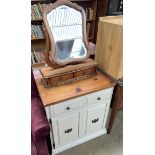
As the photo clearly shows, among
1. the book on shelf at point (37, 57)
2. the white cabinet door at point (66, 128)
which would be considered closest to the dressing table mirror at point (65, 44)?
the white cabinet door at point (66, 128)

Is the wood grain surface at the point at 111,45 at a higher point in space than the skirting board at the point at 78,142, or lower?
higher

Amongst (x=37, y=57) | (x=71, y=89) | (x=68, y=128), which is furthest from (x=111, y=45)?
(x=37, y=57)

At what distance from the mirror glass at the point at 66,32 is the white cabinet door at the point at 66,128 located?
47 centimetres

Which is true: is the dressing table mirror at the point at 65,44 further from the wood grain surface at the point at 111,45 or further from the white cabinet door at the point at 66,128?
the white cabinet door at the point at 66,128

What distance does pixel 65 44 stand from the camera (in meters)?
1.12

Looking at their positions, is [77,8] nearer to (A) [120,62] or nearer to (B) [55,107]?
(A) [120,62]

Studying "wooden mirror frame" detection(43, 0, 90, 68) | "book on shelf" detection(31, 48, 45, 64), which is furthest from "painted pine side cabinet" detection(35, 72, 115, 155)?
"book on shelf" detection(31, 48, 45, 64)

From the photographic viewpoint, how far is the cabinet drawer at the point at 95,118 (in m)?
1.33

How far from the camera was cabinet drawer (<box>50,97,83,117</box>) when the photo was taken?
1.08m

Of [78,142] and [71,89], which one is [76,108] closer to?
[71,89]

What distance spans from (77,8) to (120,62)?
1.66ft
